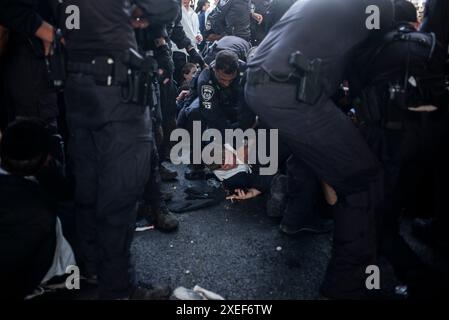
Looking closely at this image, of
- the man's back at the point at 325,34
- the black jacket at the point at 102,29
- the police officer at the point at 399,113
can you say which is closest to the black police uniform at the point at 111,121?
the black jacket at the point at 102,29

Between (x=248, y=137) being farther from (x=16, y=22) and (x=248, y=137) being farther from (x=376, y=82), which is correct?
(x=16, y=22)

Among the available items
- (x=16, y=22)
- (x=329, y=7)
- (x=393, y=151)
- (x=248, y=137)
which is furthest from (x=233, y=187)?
(x=16, y=22)

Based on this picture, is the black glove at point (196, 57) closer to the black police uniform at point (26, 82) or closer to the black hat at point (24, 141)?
the black police uniform at point (26, 82)

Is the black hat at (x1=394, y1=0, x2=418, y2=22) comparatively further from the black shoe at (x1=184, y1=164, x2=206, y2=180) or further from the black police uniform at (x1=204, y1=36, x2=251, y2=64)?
the black shoe at (x1=184, y1=164, x2=206, y2=180)

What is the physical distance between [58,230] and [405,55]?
182cm

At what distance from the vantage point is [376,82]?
1629 millimetres

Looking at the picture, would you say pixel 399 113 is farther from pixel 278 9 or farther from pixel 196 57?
pixel 196 57

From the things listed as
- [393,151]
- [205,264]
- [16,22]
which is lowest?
[205,264]

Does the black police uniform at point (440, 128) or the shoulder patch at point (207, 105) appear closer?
the black police uniform at point (440, 128)

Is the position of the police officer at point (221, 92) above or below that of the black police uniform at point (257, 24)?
below

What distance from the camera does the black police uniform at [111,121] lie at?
4.82 ft

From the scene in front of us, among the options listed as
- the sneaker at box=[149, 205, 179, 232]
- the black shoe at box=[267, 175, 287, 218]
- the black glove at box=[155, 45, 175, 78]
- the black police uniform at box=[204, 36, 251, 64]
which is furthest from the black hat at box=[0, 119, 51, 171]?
the black police uniform at box=[204, 36, 251, 64]

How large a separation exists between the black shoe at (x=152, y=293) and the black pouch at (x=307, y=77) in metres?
1.10

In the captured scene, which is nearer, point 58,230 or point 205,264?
point 58,230
